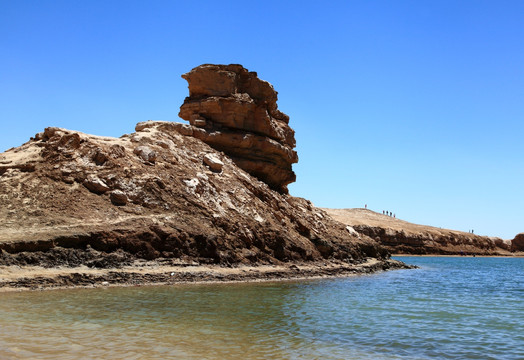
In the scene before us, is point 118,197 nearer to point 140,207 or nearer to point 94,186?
point 140,207

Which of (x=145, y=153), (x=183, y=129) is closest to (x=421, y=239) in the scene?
(x=183, y=129)

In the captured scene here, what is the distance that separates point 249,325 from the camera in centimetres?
1284

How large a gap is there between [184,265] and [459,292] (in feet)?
44.1

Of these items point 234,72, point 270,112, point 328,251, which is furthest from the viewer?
point 270,112

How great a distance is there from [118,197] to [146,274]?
180 inches

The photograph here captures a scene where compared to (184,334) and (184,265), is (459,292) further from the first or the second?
(184,334)

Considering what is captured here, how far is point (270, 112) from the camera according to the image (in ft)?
125

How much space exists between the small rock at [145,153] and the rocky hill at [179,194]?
0.06 metres

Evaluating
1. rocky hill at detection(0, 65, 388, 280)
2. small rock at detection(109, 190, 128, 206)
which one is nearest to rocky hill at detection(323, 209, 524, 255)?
rocky hill at detection(0, 65, 388, 280)

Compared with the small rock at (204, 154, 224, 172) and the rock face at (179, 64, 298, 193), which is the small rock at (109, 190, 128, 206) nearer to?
the small rock at (204, 154, 224, 172)

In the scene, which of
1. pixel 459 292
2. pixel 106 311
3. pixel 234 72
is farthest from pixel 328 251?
pixel 106 311

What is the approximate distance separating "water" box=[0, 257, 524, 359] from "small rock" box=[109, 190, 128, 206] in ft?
18.7

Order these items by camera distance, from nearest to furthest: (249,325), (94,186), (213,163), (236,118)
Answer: (249,325) → (94,186) → (213,163) → (236,118)

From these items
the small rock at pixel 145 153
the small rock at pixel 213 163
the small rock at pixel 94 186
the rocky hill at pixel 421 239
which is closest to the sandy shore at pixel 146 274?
the small rock at pixel 94 186
